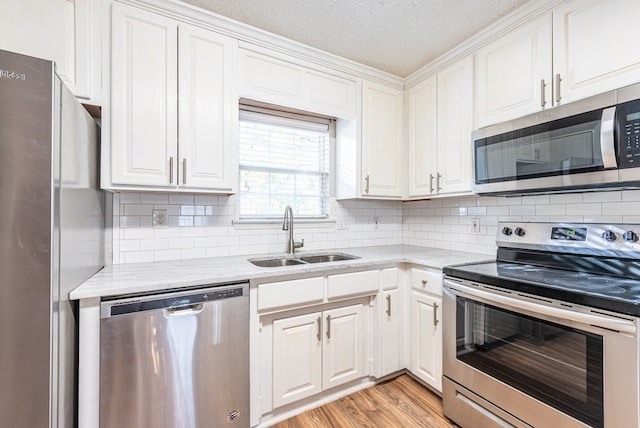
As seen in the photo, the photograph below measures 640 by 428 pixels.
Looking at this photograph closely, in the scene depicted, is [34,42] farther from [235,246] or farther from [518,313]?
[518,313]

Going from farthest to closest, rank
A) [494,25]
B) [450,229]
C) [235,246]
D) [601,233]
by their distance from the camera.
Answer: [450,229] → [235,246] → [494,25] → [601,233]

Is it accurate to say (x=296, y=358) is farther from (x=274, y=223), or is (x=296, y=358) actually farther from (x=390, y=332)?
(x=274, y=223)

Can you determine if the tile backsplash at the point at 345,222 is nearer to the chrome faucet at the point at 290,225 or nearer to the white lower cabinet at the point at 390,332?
the chrome faucet at the point at 290,225

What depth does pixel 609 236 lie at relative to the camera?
1.52 m

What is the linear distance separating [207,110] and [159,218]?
29.8 inches

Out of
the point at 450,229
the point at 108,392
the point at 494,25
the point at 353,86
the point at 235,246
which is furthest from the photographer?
the point at 450,229

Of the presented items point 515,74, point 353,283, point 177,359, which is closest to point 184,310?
point 177,359

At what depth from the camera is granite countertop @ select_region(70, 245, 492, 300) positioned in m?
1.32

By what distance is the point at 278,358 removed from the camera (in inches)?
68.5

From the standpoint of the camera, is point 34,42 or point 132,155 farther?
point 132,155

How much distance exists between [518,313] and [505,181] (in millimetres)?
784

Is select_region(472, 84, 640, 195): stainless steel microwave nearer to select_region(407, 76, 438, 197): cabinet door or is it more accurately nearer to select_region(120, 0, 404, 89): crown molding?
select_region(407, 76, 438, 197): cabinet door

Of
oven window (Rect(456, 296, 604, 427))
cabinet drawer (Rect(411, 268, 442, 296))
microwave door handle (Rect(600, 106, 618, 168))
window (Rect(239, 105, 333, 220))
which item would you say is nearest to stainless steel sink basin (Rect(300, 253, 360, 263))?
window (Rect(239, 105, 333, 220))

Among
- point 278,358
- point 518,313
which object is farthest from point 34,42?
point 518,313
